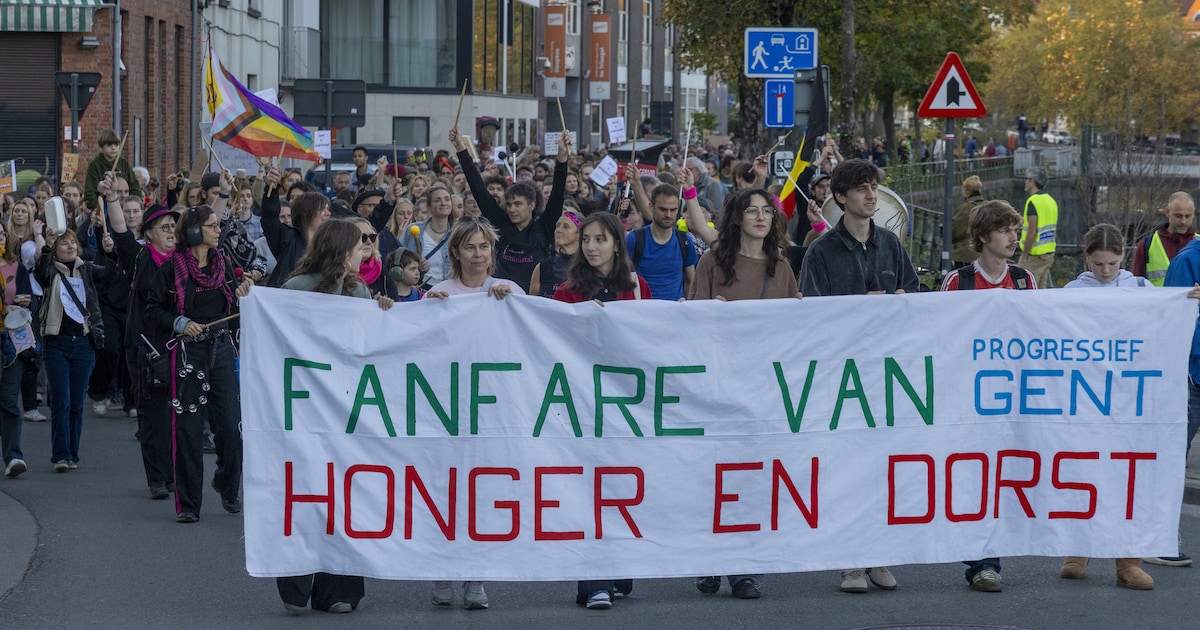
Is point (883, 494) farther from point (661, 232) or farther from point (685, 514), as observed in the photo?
point (661, 232)

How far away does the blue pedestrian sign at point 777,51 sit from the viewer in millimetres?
18266

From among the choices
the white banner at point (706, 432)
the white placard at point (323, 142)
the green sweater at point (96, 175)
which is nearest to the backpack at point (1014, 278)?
the white banner at point (706, 432)

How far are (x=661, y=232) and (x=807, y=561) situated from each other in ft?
9.95

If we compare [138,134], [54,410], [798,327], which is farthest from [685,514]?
[138,134]

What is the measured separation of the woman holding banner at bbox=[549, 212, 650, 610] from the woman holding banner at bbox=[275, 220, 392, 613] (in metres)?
0.90

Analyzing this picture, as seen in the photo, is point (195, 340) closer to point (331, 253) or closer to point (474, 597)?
point (331, 253)

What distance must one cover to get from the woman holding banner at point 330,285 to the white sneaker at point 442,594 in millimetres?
308

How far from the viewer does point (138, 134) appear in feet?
92.2

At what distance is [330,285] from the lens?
23.6ft

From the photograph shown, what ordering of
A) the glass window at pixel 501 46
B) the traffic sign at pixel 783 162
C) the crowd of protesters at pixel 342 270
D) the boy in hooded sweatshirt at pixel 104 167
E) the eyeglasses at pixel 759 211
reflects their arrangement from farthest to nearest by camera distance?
the glass window at pixel 501 46
the traffic sign at pixel 783 162
the boy in hooded sweatshirt at pixel 104 167
the eyeglasses at pixel 759 211
the crowd of protesters at pixel 342 270

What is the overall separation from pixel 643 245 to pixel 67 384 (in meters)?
3.87

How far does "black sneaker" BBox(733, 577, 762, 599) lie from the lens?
7.27 meters

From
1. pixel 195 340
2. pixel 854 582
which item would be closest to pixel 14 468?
pixel 195 340

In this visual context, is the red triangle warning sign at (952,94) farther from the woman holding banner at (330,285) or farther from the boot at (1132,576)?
the woman holding banner at (330,285)
